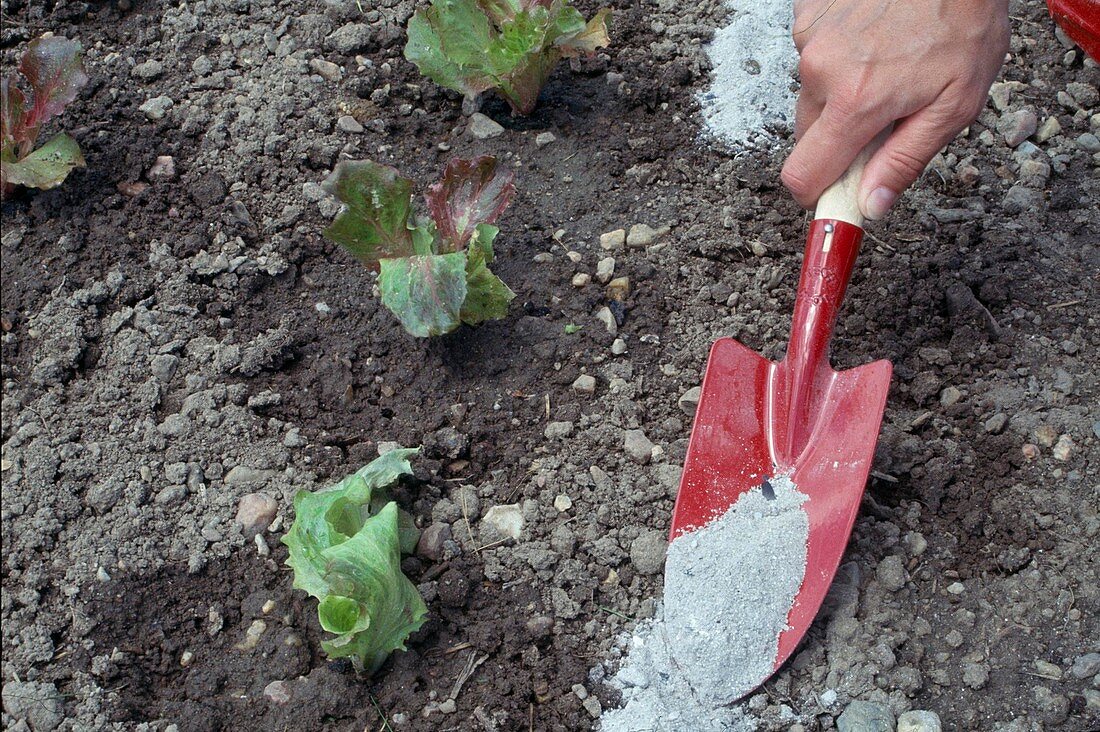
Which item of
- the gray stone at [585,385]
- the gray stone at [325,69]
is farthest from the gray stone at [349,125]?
the gray stone at [585,385]

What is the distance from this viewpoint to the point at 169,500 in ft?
7.96

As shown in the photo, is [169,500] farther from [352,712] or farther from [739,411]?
[739,411]

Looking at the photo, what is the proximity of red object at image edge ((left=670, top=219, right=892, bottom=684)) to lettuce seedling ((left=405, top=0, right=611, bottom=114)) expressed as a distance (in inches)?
40.0

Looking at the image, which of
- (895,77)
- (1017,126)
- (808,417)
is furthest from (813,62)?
(1017,126)

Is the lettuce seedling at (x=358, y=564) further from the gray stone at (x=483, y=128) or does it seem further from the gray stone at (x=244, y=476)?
the gray stone at (x=483, y=128)

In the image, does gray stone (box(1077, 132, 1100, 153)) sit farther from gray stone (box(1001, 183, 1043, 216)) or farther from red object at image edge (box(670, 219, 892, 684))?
red object at image edge (box(670, 219, 892, 684))

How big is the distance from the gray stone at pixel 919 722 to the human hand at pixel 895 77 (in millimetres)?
1054

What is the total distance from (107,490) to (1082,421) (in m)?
2.30

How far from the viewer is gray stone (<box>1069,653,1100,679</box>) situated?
214 cm

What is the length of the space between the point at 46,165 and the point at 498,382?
55.5 inches

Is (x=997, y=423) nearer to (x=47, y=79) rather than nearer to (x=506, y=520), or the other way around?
(x=506, y=520)

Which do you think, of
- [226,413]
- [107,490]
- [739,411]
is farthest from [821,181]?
[107,490]

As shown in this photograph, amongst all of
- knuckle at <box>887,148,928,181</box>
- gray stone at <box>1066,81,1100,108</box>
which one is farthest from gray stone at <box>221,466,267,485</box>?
gray stone at <box>1066,81,1100,108</box>

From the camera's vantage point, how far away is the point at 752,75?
320cm
